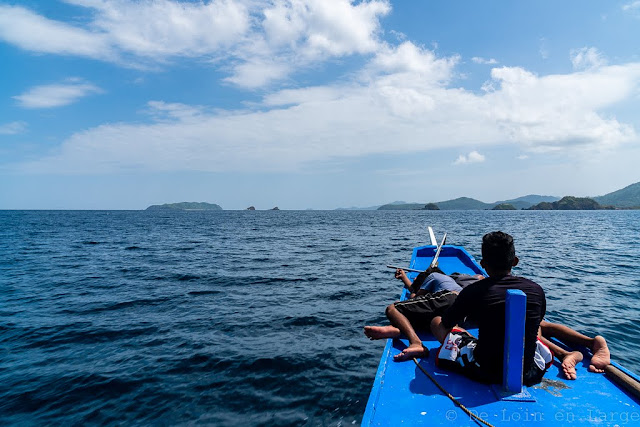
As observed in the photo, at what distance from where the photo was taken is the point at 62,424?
5.86 meters

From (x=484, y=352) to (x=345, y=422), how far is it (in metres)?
2.93

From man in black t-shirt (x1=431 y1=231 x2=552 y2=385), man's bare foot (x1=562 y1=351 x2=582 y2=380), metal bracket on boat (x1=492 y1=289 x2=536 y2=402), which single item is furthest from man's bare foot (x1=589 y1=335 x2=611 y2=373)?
metal bracket on boat (x1=492 y1=289 x2=536 y2=402)

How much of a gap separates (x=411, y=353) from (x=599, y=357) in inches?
101

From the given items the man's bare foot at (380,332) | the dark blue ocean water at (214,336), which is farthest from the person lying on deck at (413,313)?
the dark blue ocean water at (214,336)

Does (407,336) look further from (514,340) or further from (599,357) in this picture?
(599,357)

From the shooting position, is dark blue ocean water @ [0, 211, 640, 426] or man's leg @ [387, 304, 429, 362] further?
dark blue ocean water @ [0, 211, 640, 426]

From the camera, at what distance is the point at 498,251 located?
413cm

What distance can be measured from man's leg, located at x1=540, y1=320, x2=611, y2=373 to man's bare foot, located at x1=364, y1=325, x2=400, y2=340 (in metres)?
2.41

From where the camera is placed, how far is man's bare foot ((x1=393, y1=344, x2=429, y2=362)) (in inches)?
199

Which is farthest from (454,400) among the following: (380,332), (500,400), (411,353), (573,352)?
(573,352)

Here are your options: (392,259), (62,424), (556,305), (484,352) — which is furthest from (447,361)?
(392,259)

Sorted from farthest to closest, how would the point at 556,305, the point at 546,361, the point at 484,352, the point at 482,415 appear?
1. the point at 556,305
2. the point at 546,361
3. the point at 484,352
4. the point at 482,415

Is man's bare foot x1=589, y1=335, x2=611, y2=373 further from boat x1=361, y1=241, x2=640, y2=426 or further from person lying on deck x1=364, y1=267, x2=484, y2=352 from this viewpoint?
person lying on deck x1=364, y1=267, x2=484, y2=352

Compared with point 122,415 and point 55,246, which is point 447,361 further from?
point 55,246
